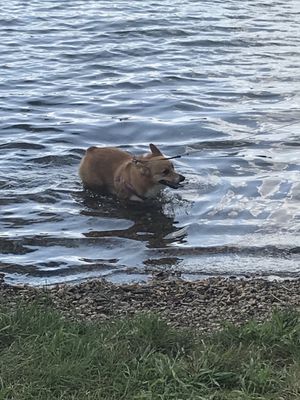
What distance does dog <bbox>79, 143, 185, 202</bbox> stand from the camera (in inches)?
363

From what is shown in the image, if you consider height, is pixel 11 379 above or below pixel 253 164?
above

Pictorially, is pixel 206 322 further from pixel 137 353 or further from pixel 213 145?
pixel 213 145

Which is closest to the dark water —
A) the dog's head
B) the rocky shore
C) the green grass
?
the dog's head

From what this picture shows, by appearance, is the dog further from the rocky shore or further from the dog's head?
the rocky shore

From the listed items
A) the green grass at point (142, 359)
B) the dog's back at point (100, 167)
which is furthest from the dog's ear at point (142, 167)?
the green grass at point (142, 359)

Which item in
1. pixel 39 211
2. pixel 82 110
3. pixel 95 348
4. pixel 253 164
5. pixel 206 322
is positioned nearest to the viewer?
pixel 95 348

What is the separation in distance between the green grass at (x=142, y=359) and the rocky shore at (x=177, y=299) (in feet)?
1.44

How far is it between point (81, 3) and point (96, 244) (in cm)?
1403

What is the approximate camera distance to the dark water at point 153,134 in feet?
25.9

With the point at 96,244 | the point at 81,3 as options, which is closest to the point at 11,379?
the point at 96,244

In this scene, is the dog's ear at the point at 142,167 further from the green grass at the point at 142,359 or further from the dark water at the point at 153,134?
the green grass at the point at 142,359

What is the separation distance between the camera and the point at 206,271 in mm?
7391

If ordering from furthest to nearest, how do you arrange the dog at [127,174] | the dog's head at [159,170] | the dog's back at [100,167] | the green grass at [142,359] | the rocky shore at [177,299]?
the dog's back at [100,167] < the dog at [127,174] < the dog's head at [159,170] < the rocky shore at [177,299] < the green grass at [142,359]

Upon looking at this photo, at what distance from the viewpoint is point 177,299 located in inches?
249
